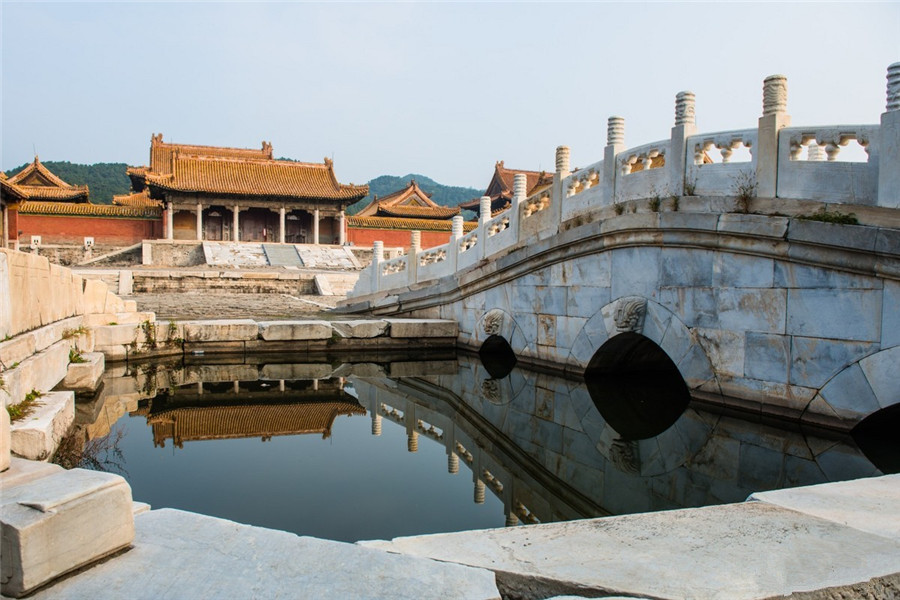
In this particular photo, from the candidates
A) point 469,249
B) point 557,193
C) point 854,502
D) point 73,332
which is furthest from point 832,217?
point 73,332

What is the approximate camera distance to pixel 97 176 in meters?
56.5

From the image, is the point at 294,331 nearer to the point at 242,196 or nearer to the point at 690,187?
the point at 690,187

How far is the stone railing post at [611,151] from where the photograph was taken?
753 cm

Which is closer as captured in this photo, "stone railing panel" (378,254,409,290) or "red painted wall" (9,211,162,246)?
"stone railing panel" (378,254,409,290)

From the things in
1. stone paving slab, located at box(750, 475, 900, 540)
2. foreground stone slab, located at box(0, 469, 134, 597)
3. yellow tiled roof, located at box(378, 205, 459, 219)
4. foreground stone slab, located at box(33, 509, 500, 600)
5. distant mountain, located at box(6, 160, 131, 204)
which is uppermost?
distant mountain, located at box(6, 160, 131, 204)

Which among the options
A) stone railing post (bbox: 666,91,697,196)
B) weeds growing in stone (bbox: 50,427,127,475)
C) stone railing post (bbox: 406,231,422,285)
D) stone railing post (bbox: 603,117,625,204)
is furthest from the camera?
stone railing post (bbox: 406,231,422,285)

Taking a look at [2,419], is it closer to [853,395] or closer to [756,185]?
[853,395]

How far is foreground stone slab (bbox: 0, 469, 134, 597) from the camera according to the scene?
1.84 m

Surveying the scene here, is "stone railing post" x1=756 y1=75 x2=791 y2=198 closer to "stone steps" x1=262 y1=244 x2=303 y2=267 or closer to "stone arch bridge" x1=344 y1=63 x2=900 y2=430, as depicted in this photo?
"stone arch bridge" x1=344 y1=63 x2=900 y2=430

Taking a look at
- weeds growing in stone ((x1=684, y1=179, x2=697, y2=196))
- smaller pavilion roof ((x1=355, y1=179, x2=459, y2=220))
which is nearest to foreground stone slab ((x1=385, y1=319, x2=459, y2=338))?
weeds growing in stone ((x1=684, y1=179, x2=697, y2=196))

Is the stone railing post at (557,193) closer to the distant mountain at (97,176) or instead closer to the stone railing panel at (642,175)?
the stone railing panel at (642,175)

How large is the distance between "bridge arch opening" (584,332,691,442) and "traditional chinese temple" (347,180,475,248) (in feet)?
84.0

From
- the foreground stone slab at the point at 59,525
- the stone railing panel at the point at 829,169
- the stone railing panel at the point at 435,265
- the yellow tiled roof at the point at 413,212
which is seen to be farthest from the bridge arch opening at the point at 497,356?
the yellow tiled roof at the point at 413,212

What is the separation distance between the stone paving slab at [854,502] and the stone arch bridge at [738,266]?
1.90 m
